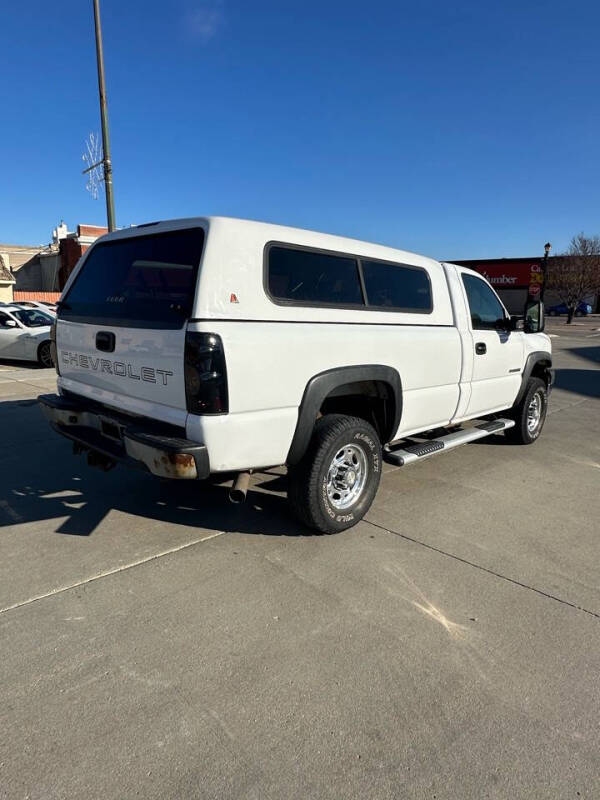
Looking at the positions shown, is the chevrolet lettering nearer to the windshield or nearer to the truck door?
the windshield

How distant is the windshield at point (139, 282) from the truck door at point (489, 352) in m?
2.90

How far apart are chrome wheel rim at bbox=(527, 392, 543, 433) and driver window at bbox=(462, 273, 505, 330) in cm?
138

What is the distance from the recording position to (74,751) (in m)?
1.98

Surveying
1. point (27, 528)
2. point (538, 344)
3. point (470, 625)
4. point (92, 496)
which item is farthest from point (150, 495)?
point (538, 344)

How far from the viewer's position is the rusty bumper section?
287 centimetres

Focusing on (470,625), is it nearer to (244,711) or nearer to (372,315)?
(244,711)

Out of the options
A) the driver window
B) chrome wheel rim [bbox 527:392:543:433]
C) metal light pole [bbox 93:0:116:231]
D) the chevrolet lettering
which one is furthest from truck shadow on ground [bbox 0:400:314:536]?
metal light pole [bbox 93:0:116:231]

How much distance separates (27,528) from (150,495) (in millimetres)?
972

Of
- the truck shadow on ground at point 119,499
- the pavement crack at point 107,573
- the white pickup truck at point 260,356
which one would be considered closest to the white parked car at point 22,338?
the truck shadow on ground at point 119,499

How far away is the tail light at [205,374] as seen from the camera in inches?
110

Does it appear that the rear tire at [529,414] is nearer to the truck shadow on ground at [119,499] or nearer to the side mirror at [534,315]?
the side mirror at [534,315]

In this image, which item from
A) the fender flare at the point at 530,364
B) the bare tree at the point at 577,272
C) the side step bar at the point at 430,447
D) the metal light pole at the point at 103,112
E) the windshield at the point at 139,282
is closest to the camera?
the windshield at the point at 139,282

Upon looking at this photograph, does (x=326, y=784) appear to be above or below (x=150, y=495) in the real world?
below

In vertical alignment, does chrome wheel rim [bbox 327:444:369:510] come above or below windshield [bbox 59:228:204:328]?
below
